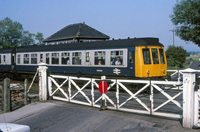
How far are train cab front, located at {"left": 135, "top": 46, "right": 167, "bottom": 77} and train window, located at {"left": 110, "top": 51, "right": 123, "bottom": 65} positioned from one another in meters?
1.25

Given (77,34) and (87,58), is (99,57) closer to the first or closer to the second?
(87,58)

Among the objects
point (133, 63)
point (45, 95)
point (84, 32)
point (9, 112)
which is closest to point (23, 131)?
point (9, 112)

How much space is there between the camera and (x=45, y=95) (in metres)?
11.3

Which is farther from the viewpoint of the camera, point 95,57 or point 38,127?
point 95,57

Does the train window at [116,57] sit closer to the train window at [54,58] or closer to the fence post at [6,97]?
the train window at [54,58]

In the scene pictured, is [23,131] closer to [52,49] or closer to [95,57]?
[95,57]

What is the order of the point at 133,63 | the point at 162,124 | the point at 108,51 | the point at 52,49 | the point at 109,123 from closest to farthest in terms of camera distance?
the point at 162,124 < the point at 109,123 < the point at 133,63 < the point at 108,51 < the point at 52,49

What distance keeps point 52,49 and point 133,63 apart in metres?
8.94

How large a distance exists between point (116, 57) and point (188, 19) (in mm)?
18103

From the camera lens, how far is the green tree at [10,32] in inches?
3119

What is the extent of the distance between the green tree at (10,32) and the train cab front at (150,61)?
70.3 metres

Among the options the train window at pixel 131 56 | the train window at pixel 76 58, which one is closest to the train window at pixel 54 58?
the train window at pixel 76 58

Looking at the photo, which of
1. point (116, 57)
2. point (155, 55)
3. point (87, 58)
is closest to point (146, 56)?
point (155, 55)

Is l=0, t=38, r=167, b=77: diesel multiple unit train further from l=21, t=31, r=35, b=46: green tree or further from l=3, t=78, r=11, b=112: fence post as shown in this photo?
l=21, t=31, r=35, b=46: green tree
